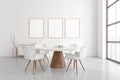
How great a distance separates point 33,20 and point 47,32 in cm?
99

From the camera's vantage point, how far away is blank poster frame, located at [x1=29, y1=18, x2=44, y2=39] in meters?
9.61

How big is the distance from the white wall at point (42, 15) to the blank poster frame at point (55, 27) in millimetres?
215

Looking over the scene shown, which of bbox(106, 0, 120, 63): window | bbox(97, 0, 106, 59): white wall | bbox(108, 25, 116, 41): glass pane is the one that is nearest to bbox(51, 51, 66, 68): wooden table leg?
bbox(106, 0, 120, 63): window

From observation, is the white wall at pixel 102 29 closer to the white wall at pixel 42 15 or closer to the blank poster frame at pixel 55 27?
the white wall at pixel 42 15

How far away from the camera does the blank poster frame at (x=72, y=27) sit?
31.9ft

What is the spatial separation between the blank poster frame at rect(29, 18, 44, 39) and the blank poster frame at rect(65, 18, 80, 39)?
1352 millimetres

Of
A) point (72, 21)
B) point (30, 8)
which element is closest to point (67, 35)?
point (72, 21)

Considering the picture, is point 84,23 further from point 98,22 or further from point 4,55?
point 4,55

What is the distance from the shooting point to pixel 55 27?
969 centimetres

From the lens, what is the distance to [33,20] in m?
9.61

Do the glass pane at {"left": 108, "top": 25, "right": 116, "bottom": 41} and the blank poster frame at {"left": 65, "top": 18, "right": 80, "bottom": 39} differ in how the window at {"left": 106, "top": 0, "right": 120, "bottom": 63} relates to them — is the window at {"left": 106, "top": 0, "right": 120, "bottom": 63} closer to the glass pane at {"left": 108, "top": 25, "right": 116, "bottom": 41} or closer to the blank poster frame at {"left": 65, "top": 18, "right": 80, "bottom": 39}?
the glass pane at {"left": 108, "top": 25, "right": 116, "bottom": 41}

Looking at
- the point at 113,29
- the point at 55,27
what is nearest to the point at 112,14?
the point at 113,29

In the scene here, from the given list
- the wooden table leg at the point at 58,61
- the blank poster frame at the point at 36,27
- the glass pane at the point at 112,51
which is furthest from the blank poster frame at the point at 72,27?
the wooden table leg at the point at 58,61

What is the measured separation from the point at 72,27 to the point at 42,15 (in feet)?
5.73
